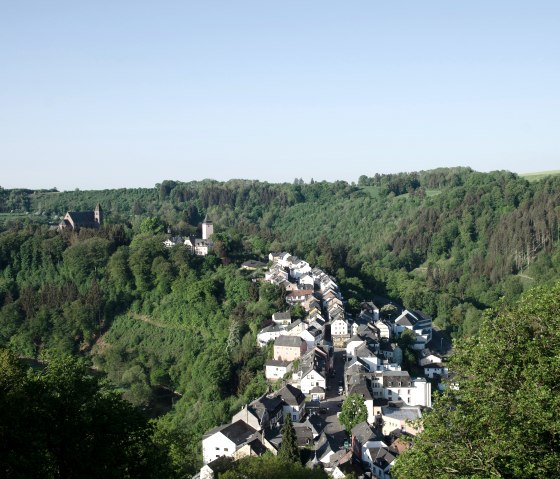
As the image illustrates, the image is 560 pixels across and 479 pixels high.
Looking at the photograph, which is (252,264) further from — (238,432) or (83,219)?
(83,219)

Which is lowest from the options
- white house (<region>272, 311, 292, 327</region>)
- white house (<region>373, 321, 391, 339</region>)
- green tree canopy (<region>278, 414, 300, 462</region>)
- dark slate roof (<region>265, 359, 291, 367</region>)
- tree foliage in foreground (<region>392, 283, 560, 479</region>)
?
dark slate roof (<region>265, 359, 291, 367</region>)

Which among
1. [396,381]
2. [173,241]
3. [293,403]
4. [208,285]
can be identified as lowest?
[293,403]

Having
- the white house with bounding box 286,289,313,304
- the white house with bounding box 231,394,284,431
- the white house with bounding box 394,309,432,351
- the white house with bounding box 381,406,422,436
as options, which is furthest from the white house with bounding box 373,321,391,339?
the white house with bounding box 231,394,284,431

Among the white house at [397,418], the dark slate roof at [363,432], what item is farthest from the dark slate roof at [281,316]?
the dark slate roof at [363,432]

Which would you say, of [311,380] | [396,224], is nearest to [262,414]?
[311,380]

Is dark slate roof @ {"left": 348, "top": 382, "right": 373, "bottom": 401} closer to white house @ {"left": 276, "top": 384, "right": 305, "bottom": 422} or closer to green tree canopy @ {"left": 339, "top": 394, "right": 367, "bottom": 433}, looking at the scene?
green tree canopy @ {"left": 339, "top": 394, "right": 367, "bottom": 433}

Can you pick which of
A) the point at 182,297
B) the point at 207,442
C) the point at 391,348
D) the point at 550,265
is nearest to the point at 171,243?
the point at 182,297
